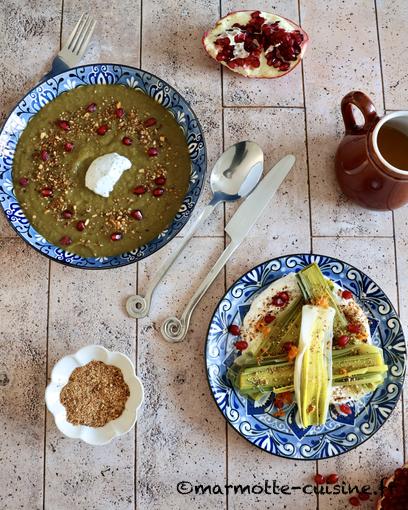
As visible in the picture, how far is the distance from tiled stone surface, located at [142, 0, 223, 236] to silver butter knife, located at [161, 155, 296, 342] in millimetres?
178

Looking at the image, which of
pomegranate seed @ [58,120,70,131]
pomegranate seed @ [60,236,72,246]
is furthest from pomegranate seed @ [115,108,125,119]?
pomegranate seed @ [60,236,72,246]

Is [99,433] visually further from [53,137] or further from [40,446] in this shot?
[53,137]

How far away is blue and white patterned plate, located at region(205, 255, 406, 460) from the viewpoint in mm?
1805

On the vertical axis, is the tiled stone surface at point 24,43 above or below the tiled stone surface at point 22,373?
above

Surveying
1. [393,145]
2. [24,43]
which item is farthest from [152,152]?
[393,145]

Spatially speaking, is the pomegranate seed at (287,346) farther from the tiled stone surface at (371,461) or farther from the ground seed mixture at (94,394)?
the ground seed mixture at (94,394)

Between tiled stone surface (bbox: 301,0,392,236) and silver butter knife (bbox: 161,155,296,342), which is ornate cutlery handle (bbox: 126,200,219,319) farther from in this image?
tiled stone surface (bbox: 301,0,392,236)

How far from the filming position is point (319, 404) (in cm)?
177

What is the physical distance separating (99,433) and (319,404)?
626 millimetres

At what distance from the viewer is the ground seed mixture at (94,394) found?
1804 millimetres

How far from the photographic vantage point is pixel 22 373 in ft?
6.15

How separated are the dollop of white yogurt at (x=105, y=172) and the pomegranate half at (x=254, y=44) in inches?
17.8

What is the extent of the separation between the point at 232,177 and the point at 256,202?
0.34 feet

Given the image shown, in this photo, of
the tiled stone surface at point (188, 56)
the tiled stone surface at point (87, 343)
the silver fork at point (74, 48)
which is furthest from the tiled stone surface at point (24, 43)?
the tiled stone surface at point (87, 343)
